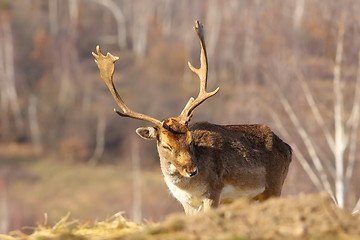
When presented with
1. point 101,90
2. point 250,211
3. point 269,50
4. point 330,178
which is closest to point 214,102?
point 101,90

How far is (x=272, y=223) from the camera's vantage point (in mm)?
7480

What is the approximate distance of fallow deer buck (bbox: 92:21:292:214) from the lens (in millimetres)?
11977

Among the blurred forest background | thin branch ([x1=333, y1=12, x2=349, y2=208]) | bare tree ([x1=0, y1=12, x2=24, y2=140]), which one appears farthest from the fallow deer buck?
bare tree ([x1=0, y1=12, x2=24, y2=140])

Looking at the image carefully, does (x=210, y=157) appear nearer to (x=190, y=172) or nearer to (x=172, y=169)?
(x=172, y=169)

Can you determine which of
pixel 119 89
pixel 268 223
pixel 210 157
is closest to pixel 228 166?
pixel 210 157

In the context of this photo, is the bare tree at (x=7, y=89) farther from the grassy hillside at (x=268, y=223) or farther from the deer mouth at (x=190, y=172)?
the grassy hillside at (x=268, y=223)

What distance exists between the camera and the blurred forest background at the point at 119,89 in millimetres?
54562

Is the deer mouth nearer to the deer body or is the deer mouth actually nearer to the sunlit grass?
the deer body

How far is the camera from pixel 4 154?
91.4 m

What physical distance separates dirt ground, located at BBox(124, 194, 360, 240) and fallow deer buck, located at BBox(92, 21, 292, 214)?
3.89 m

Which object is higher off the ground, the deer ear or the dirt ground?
the dirt ground

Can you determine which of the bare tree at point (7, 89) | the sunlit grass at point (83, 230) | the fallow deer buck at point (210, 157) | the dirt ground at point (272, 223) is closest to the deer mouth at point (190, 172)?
the fallow deer buck at point (210, 157)

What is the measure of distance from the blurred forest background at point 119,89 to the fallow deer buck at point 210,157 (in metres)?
29.7

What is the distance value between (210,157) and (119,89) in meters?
87.5
